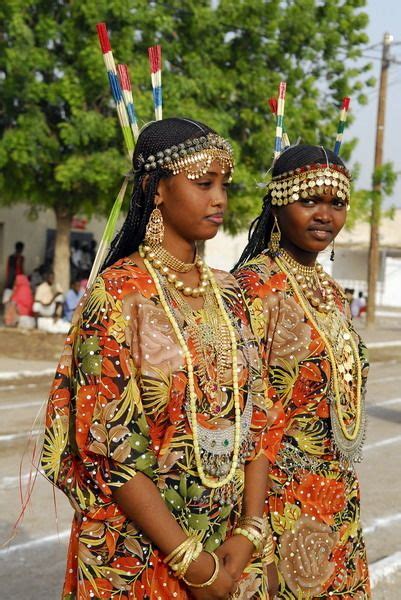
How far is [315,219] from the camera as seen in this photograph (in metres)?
3.01

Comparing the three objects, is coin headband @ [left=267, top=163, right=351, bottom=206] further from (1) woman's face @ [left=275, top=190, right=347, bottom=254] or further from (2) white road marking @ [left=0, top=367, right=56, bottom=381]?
(2) white road marking @ [left=0, top=367, right=56, bottom=381]

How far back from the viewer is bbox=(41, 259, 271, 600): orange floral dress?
2141 millimetres

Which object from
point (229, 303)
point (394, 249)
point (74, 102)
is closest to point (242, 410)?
point (229, 303)

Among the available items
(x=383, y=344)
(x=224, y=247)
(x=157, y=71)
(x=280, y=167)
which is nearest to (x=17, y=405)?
(x=280, y=167)

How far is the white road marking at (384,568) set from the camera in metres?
4.50

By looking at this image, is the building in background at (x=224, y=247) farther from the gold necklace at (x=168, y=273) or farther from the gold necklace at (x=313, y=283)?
the gold necklace at (x=168, y=273)

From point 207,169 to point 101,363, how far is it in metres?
0.62

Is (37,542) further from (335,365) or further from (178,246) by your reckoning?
(178,246)

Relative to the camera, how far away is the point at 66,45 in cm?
1435

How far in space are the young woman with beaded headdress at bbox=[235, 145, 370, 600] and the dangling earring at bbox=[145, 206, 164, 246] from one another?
644 millimetres

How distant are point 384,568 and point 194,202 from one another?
3086 mm

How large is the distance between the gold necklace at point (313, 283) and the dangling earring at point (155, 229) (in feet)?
2.86

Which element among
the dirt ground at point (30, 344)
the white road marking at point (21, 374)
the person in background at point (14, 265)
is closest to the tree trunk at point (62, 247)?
the dirt ground at point (30, 344)

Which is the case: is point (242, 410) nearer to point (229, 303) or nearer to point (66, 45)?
point (229, 303)
